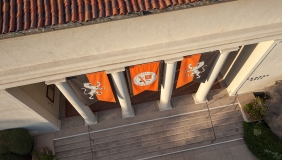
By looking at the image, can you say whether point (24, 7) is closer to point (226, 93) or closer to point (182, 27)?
point (182, 27)

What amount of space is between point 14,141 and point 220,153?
16388 millimetres

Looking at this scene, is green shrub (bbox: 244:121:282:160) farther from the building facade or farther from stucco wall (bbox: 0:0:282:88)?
stucco wall (bbox: 0:0:282:88)

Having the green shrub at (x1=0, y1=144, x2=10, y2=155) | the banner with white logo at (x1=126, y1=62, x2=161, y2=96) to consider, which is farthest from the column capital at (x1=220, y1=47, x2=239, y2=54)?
the green shrub at (x1=0, y1=144, x2=10, y2=155)

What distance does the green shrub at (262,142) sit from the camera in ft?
58.5

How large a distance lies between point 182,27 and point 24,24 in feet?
23.7

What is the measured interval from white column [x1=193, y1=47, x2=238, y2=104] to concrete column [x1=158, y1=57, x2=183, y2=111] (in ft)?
8.57

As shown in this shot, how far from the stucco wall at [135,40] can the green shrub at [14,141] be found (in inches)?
284

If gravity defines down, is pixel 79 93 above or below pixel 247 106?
above

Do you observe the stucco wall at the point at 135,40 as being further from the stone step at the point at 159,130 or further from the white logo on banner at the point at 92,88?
the stone step at the point at 159,130

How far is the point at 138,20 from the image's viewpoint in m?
10.6

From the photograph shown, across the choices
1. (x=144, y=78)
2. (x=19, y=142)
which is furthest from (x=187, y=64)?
(x=19, y=142)

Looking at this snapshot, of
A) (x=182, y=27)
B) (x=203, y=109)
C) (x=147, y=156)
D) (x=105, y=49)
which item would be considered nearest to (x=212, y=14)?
(x=182, y=27)

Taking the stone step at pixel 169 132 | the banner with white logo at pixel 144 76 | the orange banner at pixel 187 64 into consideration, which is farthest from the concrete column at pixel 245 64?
the banner with white logo at pixel 144 76

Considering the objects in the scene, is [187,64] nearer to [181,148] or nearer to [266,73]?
[266,73]
